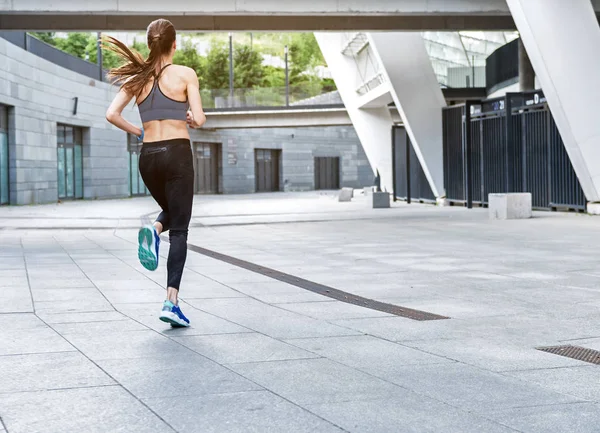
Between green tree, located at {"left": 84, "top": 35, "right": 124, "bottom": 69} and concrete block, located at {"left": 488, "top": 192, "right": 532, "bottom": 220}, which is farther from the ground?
green tree, located at {"left": 84, "top": 35, "right": 124, "bottom": 69}

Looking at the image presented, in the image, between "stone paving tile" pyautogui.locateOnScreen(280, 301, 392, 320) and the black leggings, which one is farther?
"stone paving tile" pyautogui.locateOnScreen(280, 301, 392, 320)

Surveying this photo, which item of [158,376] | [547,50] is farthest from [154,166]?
[547,50]

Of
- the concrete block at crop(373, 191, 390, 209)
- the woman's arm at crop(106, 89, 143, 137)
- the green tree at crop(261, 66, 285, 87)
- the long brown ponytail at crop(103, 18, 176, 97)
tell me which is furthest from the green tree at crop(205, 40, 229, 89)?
the woman's arm at crop(106, 89, 143, 137)

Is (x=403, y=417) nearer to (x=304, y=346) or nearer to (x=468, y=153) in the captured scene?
(x=304, y=346)

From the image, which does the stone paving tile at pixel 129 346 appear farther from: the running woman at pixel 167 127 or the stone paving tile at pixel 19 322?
the stone paving tile at pixel 19 322

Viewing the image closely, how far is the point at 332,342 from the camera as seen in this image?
550cm

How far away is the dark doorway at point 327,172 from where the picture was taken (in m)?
74.8

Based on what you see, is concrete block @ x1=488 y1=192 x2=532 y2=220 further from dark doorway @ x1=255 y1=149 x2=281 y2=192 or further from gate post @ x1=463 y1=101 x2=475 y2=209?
dark doorway @ x1=255 y1=149 x2=281 y2=192

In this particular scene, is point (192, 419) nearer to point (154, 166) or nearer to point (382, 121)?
point (154, 166)

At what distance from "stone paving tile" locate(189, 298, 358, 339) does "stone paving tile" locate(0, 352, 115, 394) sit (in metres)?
1.40

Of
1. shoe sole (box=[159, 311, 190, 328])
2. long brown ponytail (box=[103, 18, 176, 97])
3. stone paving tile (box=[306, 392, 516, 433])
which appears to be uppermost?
long brown ponytail (box=[103, 18, 176, 97])

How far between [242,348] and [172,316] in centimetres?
73

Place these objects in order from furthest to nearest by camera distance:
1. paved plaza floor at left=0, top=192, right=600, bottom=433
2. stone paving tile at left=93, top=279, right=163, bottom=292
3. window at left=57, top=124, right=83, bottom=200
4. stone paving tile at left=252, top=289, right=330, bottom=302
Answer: window at left=57, top=124, right=83, bottom=200 < stone paving tile at left=93, top=279, right=163, bottom=292 < stone paving tile at left=252, top=289, right=330, bottom=302 < paved plaza floor at left=0, top=192, right=600, bottom=433

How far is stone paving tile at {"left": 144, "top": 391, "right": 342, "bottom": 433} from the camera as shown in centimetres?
353
